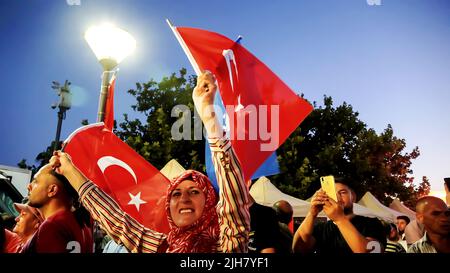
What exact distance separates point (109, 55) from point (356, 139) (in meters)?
18.2

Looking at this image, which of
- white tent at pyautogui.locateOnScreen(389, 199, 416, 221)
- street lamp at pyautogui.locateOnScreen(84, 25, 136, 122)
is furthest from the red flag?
white tent at pyautogui.locateOnScreen(389, 199, 416, 221)

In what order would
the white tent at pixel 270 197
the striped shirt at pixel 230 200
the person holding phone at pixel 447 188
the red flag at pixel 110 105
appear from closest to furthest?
the striped shirt at pixel 230 200 < the person holding phone at pixel 447 188 < the red flag at pixel 110 105 < the white tent at pixel 270 197

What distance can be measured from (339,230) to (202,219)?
1.28 meters

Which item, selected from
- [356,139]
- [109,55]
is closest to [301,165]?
[356,139]

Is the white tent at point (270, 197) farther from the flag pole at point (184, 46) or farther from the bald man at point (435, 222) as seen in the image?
the flag pole at point (184, 46)

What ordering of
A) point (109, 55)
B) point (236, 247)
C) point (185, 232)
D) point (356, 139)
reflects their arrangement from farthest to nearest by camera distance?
1. point (356, 139)
2. point (109, 55)
3. point (185, 232)
4. point (236, 247)

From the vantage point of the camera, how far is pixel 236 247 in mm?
2012

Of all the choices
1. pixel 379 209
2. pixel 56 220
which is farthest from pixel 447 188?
pixel 379 209

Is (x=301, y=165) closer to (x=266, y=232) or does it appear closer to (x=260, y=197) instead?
(x=260, y=197)

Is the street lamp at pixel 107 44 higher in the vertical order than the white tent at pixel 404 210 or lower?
higher

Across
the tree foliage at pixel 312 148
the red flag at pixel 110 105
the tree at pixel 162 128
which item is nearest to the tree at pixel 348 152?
the tree foliage at pixel 312 148

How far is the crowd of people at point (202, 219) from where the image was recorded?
2.03 m

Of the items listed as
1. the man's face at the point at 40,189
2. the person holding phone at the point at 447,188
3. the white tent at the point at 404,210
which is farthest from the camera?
the white tent at the point at 404,210

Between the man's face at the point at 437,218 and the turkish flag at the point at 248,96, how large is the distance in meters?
1.32
